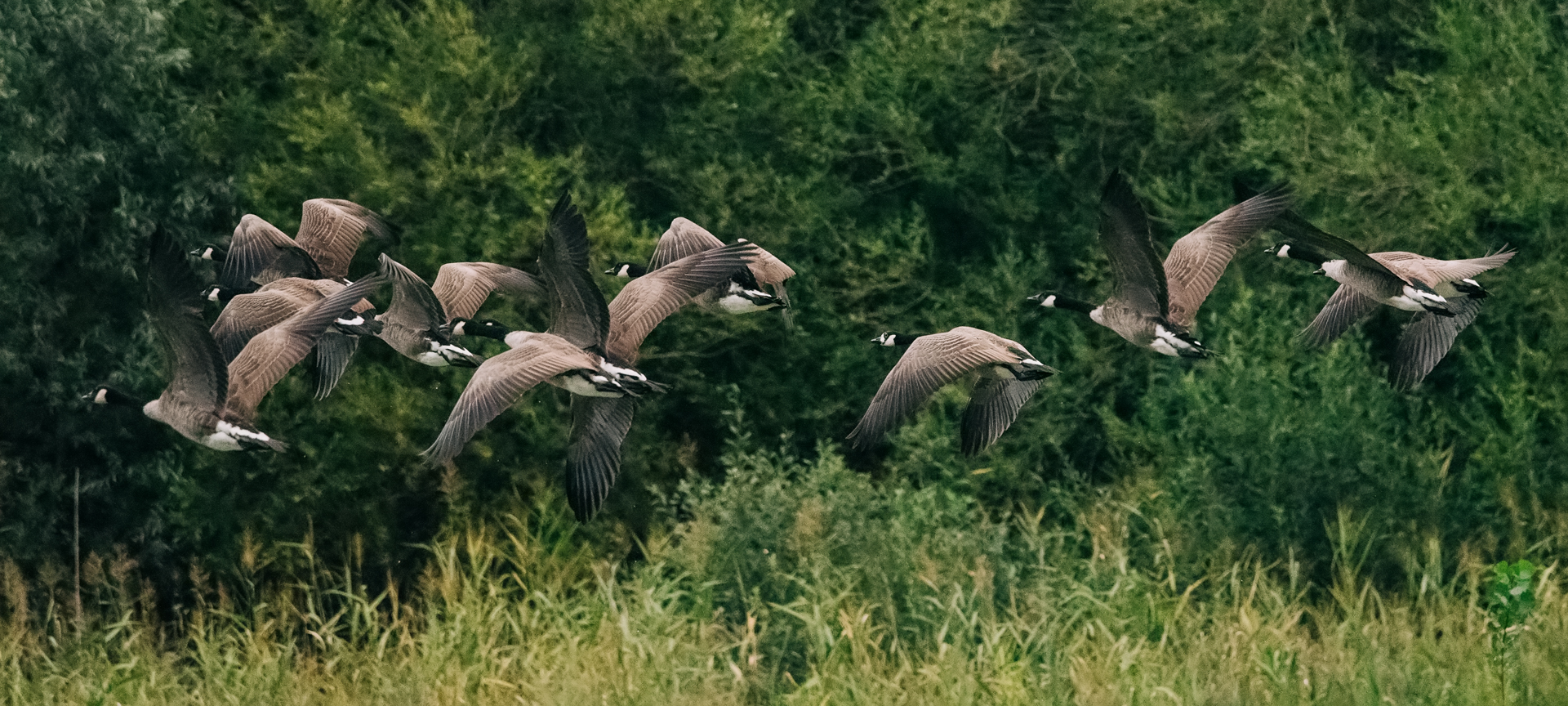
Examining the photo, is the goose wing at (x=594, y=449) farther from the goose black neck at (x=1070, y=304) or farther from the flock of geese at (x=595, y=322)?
the goose black neck at (x=1070, y=304)

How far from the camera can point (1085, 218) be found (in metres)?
20.8

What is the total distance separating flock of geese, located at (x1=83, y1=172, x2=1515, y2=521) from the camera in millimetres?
7957

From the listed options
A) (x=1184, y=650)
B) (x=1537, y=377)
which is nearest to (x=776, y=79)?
(x=1537, y=377)

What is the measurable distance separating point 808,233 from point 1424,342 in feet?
36.3

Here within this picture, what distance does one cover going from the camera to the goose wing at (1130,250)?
8094mm

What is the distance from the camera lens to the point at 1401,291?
8477mm

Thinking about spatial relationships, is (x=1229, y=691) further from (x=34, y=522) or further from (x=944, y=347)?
(x=34, y=522)

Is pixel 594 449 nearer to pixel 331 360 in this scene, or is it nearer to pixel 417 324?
pixel 417 324

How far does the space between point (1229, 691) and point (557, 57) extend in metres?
13.2

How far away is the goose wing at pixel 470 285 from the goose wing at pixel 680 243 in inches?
27.8

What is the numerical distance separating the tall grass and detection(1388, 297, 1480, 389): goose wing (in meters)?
1.39

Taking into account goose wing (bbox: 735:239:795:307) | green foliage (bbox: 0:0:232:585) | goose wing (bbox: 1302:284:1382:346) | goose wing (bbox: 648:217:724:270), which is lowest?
green foliage (bbox: 0:0:232:585)

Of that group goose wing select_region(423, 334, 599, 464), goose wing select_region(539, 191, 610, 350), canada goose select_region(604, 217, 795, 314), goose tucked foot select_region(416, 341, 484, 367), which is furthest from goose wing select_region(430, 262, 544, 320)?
goose wing select_region(423, 334, 599, 464)

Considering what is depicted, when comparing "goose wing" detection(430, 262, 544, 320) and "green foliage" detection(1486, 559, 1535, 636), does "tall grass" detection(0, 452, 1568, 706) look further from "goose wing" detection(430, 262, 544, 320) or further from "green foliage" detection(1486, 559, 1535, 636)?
"goose wing" detection(430, 262, 544, 320)
